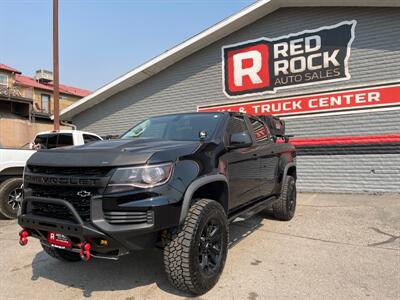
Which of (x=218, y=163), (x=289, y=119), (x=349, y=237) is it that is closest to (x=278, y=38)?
(x=289, y=119)

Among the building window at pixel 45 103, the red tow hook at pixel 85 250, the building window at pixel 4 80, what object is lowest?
the red tow hook at pixel 85 250

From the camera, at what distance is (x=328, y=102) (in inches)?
383

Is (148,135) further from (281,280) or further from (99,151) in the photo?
(281,280)

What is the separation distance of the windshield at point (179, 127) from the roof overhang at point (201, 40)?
23.0ft

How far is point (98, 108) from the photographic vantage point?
48.5 ft

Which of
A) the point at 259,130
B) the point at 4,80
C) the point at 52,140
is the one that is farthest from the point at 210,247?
the point at 4,80

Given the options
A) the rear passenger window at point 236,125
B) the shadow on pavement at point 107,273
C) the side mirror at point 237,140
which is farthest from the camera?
the rear passenger window at point 236,125

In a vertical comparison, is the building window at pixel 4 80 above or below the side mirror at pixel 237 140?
above

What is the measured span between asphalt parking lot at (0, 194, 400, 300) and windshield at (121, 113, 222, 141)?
5.29 feet

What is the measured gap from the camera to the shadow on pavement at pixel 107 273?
12.0ft

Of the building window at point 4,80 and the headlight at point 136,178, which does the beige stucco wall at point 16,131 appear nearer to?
the building window at point 4,80

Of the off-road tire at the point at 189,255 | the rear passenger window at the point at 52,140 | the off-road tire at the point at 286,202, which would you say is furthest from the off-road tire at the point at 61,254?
the rear passenger window at the point at 52,140

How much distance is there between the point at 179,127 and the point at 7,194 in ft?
15.2

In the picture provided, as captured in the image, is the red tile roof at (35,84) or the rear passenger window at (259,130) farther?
the red tile roof at (35,84)
